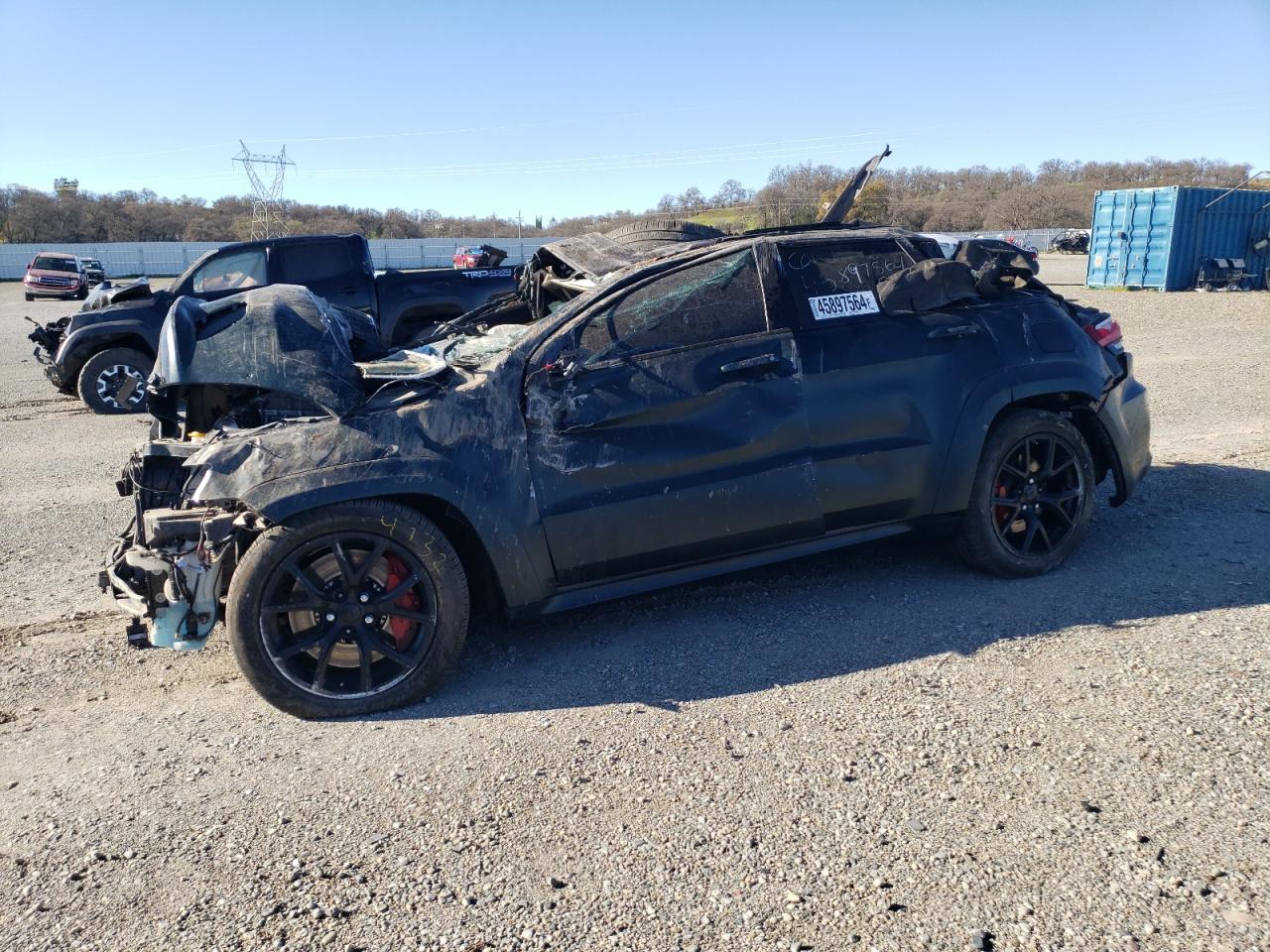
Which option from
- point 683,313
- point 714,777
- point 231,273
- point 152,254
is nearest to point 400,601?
point 714,777

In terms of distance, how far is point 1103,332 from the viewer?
17.4 ft

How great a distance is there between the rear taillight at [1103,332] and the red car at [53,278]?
39.2m

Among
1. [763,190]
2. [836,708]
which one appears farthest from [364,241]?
[763,190]

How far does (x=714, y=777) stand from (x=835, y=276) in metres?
2.60

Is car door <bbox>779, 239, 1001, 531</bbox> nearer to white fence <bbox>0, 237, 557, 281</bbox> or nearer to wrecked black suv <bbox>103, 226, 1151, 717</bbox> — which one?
wrecked black suv <bbox>103, 226, 1151, 717</bbox>

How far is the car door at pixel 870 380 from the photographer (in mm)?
4418

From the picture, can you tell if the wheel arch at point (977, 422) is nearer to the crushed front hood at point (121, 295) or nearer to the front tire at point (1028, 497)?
the front tire at point (1028, 497)

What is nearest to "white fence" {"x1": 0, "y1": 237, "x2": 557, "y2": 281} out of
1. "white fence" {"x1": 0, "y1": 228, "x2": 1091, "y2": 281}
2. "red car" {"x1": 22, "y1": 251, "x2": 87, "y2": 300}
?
"white fence" {"x1": 0, "y1": 228, "x2": 1091, "y2": 281}

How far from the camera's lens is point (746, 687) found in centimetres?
384

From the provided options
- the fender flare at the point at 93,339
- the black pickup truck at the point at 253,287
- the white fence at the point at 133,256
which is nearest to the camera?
the black pickup truck at the point at 253,287

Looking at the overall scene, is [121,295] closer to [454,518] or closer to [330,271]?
[330,271]

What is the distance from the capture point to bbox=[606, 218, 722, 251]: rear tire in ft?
16.9

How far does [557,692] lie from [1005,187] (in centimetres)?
8398

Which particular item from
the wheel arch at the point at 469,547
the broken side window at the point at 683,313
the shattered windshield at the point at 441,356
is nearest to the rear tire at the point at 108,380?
the shattered windshield at the point at 441,356
